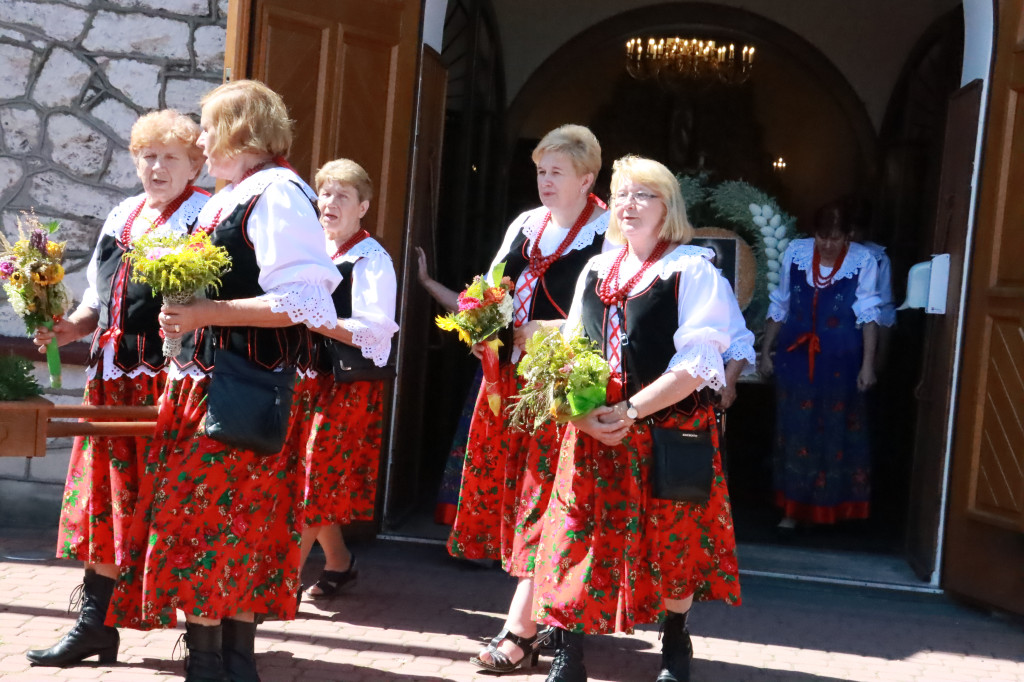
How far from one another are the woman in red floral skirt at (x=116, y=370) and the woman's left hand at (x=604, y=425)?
1437mm

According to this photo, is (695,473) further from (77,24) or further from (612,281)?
(77,24)

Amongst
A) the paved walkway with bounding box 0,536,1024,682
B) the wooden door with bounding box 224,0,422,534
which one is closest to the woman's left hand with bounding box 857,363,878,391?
the paved walkway with bounding box 0,536,1024,682

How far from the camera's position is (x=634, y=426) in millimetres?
3945

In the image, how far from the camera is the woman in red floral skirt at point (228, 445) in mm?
3332

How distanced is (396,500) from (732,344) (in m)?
2.48

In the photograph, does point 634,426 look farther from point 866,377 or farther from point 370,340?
point 866,377

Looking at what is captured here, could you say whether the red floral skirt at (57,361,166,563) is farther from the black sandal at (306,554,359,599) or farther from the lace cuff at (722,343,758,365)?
the lace cuff at (722,343,758,365)

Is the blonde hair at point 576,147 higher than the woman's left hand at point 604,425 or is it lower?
higher

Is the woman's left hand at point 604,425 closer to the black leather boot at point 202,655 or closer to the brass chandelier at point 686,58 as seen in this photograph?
the black leather boot at point 202,655

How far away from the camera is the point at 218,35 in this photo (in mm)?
6086

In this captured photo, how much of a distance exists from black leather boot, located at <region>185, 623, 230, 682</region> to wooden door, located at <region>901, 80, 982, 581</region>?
12.6ft

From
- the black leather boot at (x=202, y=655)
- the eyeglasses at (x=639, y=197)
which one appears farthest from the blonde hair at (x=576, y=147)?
the black leather boot at (x=202, y=655)

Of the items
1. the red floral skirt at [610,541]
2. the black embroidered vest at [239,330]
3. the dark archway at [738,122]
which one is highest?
the dark archway at [738,122]

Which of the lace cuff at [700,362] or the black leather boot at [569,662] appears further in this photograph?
the black leather boot at [569,662]
